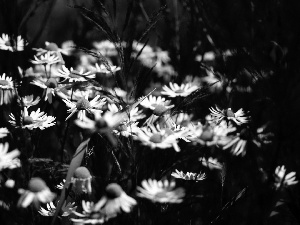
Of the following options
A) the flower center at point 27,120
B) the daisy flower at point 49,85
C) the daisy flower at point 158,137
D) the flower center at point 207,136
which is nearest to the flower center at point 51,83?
the daisy flower at point 49,85

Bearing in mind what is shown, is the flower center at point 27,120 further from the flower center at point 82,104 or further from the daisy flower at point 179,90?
the daisy flower at point 179,90

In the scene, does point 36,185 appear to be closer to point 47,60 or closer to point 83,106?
point 83,106

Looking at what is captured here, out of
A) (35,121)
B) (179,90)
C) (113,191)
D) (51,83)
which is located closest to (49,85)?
(51,83)

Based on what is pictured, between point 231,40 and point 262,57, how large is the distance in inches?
2.5

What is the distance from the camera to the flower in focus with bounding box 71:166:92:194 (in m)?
0.67

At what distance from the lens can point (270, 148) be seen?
0.75m

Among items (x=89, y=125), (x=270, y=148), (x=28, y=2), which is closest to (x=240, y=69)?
(x=270, y=148)

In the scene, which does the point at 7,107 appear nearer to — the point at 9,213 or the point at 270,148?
the point at 9,213

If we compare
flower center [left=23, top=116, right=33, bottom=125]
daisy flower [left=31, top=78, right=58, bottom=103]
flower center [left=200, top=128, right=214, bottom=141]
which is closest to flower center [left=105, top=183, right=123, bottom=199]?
flower center [left=200, top=128, right=214, bottom=141]

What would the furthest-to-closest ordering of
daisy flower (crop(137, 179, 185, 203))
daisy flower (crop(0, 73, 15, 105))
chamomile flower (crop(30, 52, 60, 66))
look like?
chamomile flower (crop(30, 52, 60, 66)) < daisy flower (crop(0, 73, 15, 105)) < daisy flower (crop(137, 179, 185, 203))

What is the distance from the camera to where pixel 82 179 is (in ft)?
2.20

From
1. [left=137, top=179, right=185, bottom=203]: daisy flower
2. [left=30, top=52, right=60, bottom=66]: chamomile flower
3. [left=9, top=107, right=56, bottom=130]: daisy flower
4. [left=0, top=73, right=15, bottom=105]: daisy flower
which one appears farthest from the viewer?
[left=30, top=52, right=60, bottom=66]: chamomile flower

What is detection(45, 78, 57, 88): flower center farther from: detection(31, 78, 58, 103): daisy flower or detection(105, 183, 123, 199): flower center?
detection(105, 183, 123, 199): flower center

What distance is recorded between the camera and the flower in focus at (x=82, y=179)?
0.67m
